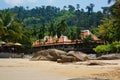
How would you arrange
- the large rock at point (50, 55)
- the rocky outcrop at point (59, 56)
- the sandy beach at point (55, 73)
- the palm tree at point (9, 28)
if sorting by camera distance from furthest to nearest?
the palm tree at point (9, 28)
the large rock at point (50, 55)
the rocky outcrop at point (59, 56)
the sandy beach at point (55, 73)

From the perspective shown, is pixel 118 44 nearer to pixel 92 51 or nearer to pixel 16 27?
pixel 92 51

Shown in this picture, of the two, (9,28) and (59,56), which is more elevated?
(9,28)

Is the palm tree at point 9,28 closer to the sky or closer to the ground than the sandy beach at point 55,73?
closer to the sky

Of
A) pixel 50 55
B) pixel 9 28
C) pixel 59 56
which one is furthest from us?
pixel 9 28

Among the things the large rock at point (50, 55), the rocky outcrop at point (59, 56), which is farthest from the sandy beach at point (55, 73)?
the large rock at point (50, 55)

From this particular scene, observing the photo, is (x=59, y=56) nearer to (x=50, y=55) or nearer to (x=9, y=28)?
(x=50, y=55)

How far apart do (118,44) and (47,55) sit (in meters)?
33.6

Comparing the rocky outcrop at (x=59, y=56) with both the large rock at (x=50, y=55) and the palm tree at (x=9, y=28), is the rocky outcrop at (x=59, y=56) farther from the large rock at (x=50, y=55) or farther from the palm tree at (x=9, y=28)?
the palm tree at (x=9, y=28)

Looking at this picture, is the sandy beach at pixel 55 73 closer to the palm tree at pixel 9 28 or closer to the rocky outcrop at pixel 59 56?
the rocky outcrop at pixel 59 56

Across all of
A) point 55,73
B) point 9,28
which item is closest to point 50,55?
point 55,73

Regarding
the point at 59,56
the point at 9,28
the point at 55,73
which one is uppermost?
the point at 9,28

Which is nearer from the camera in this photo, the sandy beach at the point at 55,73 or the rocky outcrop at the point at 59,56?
the sandy beach at the point at 55,73

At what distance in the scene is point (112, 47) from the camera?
228ft

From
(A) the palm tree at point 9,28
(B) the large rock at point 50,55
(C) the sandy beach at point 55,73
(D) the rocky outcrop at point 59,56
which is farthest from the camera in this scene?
(A) the palm tree at point 9,28
